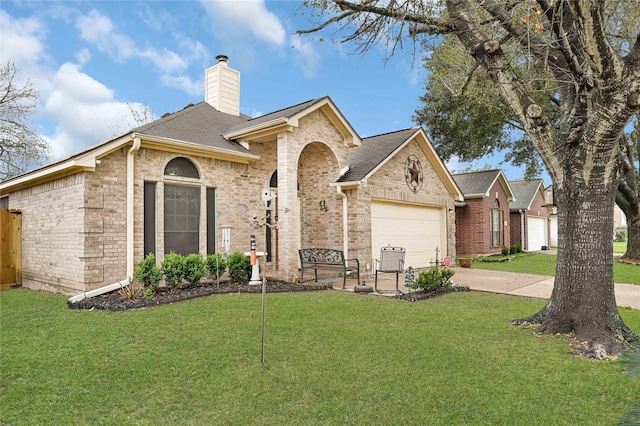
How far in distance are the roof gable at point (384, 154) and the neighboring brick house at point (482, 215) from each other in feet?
18.5

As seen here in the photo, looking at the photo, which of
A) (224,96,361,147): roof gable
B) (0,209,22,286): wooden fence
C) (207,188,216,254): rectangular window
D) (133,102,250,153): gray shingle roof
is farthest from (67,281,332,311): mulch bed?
(0,209,22,286): wooden fence

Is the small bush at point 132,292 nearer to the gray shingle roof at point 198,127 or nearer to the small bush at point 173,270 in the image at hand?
the small bush at point 173,270

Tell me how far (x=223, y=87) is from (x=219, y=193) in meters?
5.35

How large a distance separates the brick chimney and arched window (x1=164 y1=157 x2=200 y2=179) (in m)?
4.53

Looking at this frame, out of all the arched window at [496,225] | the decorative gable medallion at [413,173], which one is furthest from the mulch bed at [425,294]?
the arched window at [496,225]

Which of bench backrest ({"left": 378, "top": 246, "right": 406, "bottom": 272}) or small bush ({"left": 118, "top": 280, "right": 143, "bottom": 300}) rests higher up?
bench backrest ({"left": 378, "top": 246, "right": 406, "bottom": 272})

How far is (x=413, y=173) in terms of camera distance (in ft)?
46.2

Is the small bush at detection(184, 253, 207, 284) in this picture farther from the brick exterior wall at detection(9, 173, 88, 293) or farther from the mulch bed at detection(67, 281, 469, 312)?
the brick exterior wall at detection(9, 173, 88, 293)

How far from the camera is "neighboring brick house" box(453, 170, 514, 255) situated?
70.2 feet

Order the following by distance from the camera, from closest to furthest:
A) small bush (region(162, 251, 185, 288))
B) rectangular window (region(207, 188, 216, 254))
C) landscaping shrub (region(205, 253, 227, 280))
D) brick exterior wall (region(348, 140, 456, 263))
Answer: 1. small bush (region(162, 251, 185, 288))
2. landscaping shrub (region(205, 253, 227, 280))
3. rectangular window (region(207, 188, 216, 254))
4. brick exterior wall (region(348, 140, 456, 263))

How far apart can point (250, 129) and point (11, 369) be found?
7738 millimetres

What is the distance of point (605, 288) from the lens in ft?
17.2

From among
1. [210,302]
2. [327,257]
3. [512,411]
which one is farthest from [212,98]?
[512,411]

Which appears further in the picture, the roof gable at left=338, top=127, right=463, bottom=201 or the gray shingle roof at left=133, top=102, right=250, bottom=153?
the roof gable at left=338, top=127, right=463, bottom=201
